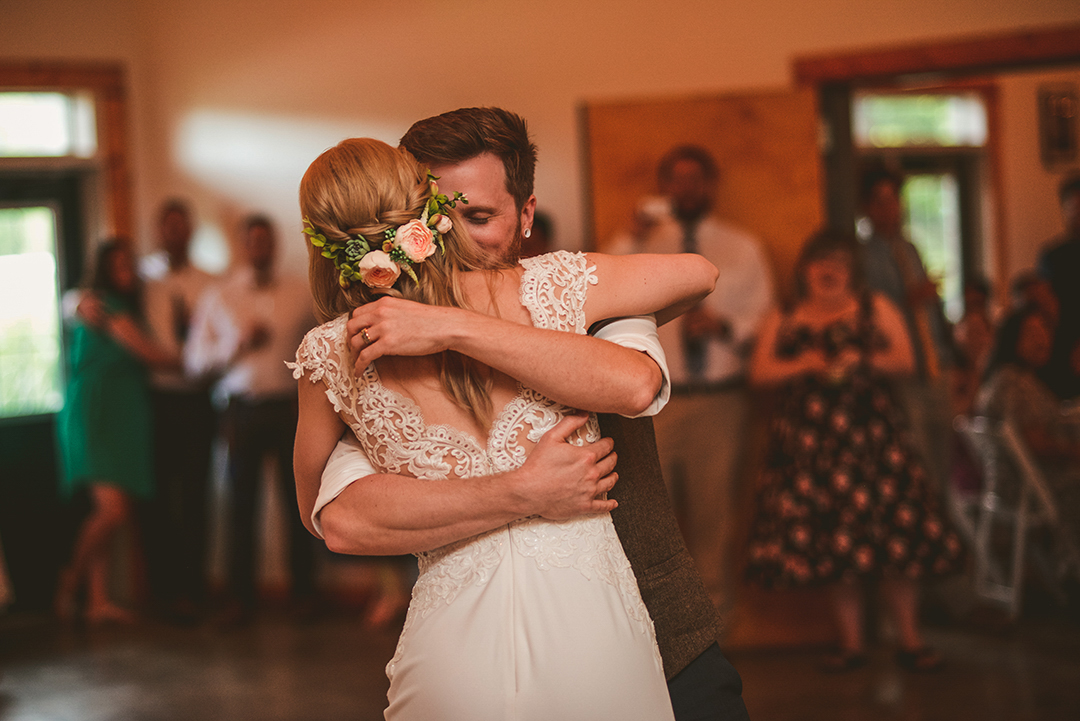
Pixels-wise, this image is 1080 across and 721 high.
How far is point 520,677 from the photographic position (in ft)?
3.93

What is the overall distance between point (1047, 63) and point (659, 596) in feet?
12.0

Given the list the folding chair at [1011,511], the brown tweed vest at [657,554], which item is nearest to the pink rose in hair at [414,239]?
the brown tweed vest at [657,554]

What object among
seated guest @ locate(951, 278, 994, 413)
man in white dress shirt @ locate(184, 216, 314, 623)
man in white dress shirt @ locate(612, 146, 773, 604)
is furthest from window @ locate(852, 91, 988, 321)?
man in white dress shirt @ locate(184, 216, 314, 623)

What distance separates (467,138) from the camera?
1337 millimetres

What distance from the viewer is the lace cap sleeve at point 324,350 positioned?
129cm

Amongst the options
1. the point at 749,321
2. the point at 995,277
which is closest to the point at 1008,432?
the point at 749,321

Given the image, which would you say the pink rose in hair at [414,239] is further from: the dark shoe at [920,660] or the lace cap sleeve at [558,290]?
the dark shoe at [920,660]

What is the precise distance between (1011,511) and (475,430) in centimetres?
391

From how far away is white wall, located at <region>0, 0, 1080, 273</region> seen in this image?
4.30 m

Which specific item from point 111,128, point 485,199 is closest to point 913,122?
point 111,128

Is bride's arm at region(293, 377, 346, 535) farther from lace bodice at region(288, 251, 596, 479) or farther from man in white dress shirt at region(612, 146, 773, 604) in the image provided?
man in white dress shirt at region(612, 146, 773, 604)

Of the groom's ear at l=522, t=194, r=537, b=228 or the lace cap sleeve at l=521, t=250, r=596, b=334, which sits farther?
the groom's ear at l=522, t=194, r=537, b=228

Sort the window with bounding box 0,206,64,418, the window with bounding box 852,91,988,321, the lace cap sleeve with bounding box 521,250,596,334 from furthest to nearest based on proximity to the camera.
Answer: the window with bounding box 852,91,988,321 < the window with bounding box 0,206,64,418 < the lace cap sleeve with bounding box 521,250,596,334

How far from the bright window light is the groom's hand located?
21.9 feet
